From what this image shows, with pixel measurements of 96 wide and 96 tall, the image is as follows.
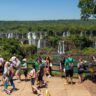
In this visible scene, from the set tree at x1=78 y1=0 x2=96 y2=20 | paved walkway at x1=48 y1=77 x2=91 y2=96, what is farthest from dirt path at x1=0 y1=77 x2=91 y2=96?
tree at x1=78 y1=0 x2=96 y2=20

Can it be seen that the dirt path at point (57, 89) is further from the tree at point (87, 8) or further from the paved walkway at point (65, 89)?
the tree at point (87, 8)

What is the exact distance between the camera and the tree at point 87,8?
19875 mm

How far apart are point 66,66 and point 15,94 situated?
3.28 metres

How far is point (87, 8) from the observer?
20109mm

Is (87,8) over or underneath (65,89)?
over

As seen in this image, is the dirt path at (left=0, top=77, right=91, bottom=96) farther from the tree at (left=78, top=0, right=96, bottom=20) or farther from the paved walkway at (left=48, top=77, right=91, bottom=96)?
the tree at (left=78, top=0, right=96, bottom=20)

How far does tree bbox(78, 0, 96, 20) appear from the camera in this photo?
65.2ft

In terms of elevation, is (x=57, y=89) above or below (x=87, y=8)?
below

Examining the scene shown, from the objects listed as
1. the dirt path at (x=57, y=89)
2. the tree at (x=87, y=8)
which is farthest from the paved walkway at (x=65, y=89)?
the tree at (x=87, y=8)

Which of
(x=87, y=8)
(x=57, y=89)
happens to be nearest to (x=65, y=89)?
(x=57, y=89)

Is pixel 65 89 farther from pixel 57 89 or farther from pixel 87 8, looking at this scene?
pixel 87 8

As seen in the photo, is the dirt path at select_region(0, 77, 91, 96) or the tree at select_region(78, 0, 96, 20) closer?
the dirt path at select_region(0, 77, 91, 96)

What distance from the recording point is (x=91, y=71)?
66.3 feet

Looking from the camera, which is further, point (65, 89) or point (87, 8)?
point (87, 8)
